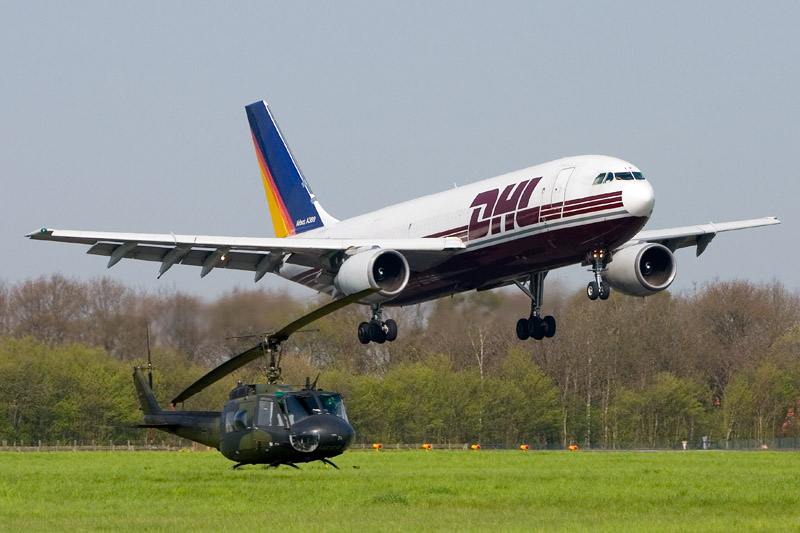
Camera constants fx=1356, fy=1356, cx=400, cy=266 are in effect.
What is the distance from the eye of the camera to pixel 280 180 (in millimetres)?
52750

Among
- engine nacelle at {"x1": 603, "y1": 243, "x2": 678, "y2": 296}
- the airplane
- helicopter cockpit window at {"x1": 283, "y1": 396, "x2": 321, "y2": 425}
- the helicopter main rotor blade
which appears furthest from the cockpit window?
helicopter cockpit window at {"x1": 283, "y1": 396, "x2": 321, "y2": 425}

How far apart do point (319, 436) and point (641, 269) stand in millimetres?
14588

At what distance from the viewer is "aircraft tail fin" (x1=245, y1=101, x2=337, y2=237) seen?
166 feet

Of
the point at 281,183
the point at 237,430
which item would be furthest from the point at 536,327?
the point at 237,430

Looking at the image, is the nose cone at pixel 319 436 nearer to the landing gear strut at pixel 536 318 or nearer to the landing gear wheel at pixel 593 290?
the landing gear wheel at pixel 593 290

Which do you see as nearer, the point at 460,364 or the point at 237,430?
the point at 237,430

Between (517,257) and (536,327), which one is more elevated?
(517,257)

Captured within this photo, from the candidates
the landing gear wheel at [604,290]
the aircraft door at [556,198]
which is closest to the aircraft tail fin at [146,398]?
the aircraft door at [556,198]

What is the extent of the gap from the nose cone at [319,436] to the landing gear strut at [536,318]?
14145mm

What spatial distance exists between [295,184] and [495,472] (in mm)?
18960

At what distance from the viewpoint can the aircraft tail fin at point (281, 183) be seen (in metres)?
50.7

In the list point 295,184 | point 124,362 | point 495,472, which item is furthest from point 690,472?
point 124,362

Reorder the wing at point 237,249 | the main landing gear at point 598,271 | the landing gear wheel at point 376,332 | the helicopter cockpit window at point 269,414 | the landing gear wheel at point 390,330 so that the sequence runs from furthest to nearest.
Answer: the landing gear wheel at point 376,332 < the landing gear wheel at point 390,330 < the wing at point 237,249 < the main landing gear at point 598,271 < the helicopter cockpit window at point 269,414

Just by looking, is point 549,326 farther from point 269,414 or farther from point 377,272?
point 269,414
